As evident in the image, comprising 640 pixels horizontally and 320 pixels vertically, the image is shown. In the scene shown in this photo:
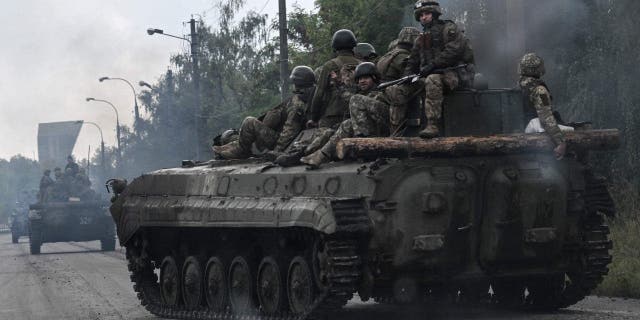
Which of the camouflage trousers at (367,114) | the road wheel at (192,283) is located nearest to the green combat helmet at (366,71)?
the camouflage trousers at (367,114)

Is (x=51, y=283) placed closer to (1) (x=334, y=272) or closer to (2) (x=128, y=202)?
(2) (x=128, y=202)

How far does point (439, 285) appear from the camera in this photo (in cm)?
1382

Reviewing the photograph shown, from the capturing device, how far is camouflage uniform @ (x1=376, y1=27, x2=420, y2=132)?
45.9 feet

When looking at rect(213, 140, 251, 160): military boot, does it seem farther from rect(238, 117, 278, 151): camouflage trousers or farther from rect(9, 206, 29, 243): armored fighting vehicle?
rect(9, 206, 29, 243): armored fighting vehicle

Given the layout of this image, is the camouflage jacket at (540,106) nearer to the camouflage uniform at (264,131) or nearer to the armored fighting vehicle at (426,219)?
the armored fighting vehicle at (426,219)

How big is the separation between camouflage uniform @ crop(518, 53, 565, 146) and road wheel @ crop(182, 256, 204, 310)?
454cm

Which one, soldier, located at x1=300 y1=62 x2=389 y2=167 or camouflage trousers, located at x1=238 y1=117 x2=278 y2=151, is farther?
camouflage trousers, located at x1=238 y1=117 x2=278 y2=151

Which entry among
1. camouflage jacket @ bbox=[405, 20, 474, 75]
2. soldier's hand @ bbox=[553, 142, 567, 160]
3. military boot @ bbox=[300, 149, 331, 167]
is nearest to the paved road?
soldier's hand @ bbox=[553, 142, 567, 160]

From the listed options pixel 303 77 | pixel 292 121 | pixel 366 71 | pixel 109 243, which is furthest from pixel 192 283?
pixel 109 243

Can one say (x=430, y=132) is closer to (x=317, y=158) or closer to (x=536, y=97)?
(x=317, y=158)

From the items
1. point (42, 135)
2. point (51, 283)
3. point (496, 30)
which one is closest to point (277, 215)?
point (51, 283)

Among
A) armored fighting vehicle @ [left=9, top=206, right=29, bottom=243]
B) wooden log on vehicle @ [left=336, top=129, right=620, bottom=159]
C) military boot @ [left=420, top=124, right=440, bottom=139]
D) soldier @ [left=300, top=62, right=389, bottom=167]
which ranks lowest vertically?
armored fighting vehicle @ [left=9, top=206, right=29, bottom=243]

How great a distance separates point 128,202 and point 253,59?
53.9 m

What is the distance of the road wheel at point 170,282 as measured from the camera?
1722 centimetres
